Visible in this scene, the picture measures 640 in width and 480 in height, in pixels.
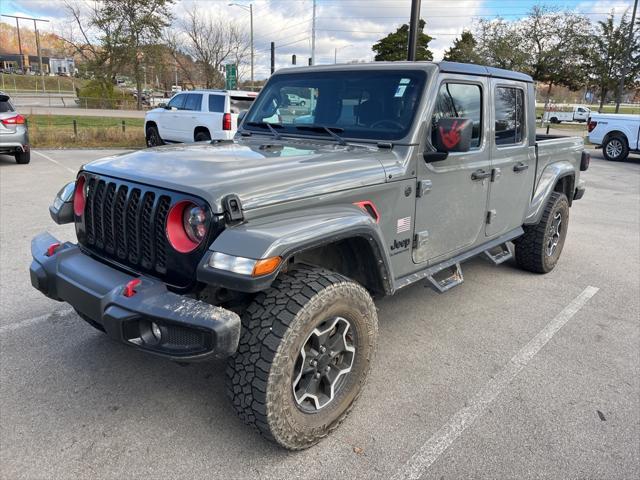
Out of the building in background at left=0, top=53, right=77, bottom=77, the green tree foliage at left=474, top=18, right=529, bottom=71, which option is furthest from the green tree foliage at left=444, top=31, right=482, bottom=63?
the building in background at left=0, top=53, right=77, bottom=77

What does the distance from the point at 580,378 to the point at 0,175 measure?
1068 cm

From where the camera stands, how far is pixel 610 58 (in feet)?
119

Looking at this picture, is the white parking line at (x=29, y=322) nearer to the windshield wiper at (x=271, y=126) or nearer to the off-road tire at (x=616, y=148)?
the windshield wiper at (x=271, y=126)

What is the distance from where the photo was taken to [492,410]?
2973 millimetres

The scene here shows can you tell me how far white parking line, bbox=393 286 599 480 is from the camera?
2.51 m

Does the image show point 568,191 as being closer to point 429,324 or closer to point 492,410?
point 429,324

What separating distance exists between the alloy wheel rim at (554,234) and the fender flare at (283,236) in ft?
10.5

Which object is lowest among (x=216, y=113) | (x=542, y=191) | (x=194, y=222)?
(x=542, y=191)

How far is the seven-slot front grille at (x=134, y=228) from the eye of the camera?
2467 millimetres

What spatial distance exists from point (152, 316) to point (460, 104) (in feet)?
8.76

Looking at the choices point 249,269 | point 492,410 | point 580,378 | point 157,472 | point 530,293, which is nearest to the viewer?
point 249,269

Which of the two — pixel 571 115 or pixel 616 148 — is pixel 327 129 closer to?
pixel 616 148

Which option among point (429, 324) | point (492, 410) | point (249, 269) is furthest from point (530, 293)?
point (249, 269)

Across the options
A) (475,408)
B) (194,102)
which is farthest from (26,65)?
(475,408)
